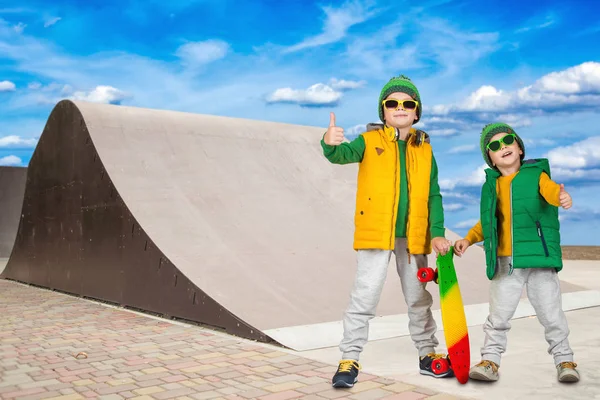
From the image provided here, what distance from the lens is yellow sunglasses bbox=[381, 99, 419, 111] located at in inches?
147


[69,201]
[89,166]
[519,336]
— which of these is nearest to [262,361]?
[519,336]

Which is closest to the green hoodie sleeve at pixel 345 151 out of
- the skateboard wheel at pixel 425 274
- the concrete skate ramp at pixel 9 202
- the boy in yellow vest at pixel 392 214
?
the boy in yellow vest at pixel 392 214

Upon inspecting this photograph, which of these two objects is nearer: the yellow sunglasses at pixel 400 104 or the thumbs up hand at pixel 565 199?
the thumbs up hand at pixel 565 199

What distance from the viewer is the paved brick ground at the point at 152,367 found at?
3559 mm

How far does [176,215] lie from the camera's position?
710 centimetres

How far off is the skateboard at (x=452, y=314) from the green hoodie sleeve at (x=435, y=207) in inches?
6.8

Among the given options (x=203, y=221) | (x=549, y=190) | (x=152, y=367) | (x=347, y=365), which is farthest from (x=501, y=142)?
(x=203, y=221)

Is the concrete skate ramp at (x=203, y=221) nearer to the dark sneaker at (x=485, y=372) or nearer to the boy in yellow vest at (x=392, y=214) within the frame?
the boy in yellow vest at (x=392, y=214)

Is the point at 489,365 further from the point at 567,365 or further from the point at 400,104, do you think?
the point at 400,104

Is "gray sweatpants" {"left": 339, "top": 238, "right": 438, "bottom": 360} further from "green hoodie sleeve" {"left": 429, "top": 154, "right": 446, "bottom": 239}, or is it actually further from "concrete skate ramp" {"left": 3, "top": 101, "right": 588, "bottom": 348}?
"concrete skate ramp" {"left": 3, "top": 101, "right": 588, "bottom": 348}

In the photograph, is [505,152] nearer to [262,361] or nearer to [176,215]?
[262,361]

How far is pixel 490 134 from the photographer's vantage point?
12.7ft

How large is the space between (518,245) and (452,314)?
567mm

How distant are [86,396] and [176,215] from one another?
11.8 feet
